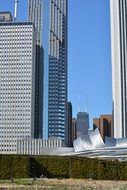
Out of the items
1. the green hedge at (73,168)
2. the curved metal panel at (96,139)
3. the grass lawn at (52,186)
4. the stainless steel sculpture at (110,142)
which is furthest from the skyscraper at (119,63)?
the grass lawn at (52,186)

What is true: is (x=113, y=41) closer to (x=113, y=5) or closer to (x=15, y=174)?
(x=113, y=5)

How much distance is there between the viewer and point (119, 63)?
163875mm

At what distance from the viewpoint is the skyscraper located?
159 metres

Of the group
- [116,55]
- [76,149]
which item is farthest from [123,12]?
[76,149]

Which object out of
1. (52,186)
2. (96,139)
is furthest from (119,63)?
(52,186)

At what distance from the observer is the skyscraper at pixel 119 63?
15925 centimetres

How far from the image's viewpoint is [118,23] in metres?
166

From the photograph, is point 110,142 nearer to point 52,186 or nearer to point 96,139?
point 96,139

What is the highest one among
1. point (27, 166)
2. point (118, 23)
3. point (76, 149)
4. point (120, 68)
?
point (118, 23)

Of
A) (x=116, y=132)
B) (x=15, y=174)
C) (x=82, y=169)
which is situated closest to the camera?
(x=15, y=174)

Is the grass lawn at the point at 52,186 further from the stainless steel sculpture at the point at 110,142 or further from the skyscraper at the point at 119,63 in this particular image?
the skyscraper at the point at 119,63

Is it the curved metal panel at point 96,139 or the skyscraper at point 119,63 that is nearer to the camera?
the curved metal panel at point 96,139

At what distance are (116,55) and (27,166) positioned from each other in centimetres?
14050

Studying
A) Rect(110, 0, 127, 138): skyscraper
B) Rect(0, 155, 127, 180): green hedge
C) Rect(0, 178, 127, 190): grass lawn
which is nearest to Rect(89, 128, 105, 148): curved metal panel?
Rect(110, 0, 127, 138): skyscraper
